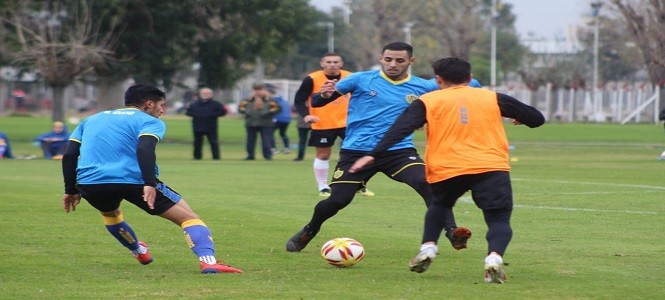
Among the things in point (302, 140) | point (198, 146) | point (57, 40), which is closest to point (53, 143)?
point (198, 146)

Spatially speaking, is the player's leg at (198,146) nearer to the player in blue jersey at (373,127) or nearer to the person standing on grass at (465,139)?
the player in blue jersey at (373,127)

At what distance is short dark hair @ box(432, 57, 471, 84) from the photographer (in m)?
8.93

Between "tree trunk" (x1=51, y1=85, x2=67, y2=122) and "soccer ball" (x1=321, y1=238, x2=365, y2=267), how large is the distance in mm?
30213

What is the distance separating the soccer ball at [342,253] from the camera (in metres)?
9.70

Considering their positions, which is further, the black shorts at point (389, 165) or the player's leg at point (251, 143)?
the player's leg at point (251, 143)

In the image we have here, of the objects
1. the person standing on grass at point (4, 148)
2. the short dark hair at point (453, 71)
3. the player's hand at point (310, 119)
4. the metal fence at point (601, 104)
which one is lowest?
the metal fence at point (601, 104)

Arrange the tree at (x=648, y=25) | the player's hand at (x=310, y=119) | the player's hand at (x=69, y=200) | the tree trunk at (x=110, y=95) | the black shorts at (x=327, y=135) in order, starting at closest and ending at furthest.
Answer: the player's hand at (x=69, y=200) < the player's hand at (x=310, y=119) < the black shorts at (x=327, y=135) < the tree at (x=648, y=25) < the tree trunk at (x=110, y=95)

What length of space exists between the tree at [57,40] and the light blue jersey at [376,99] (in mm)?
27690

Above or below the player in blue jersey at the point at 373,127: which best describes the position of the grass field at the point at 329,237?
below

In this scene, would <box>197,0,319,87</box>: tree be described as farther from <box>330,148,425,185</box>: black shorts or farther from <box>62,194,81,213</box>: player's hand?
<box>62,194,81,213</box>: player's hand

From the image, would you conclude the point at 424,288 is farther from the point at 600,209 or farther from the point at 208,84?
the point at 208,84

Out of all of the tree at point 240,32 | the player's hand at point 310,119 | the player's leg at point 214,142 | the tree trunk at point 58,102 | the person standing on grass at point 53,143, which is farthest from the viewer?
the tree at point 240,32

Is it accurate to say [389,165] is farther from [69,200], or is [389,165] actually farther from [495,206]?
[69,200]

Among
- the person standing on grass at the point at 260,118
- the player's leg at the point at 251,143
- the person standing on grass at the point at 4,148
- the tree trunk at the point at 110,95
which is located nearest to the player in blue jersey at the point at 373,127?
the person standing on grass at the point at 260,118
